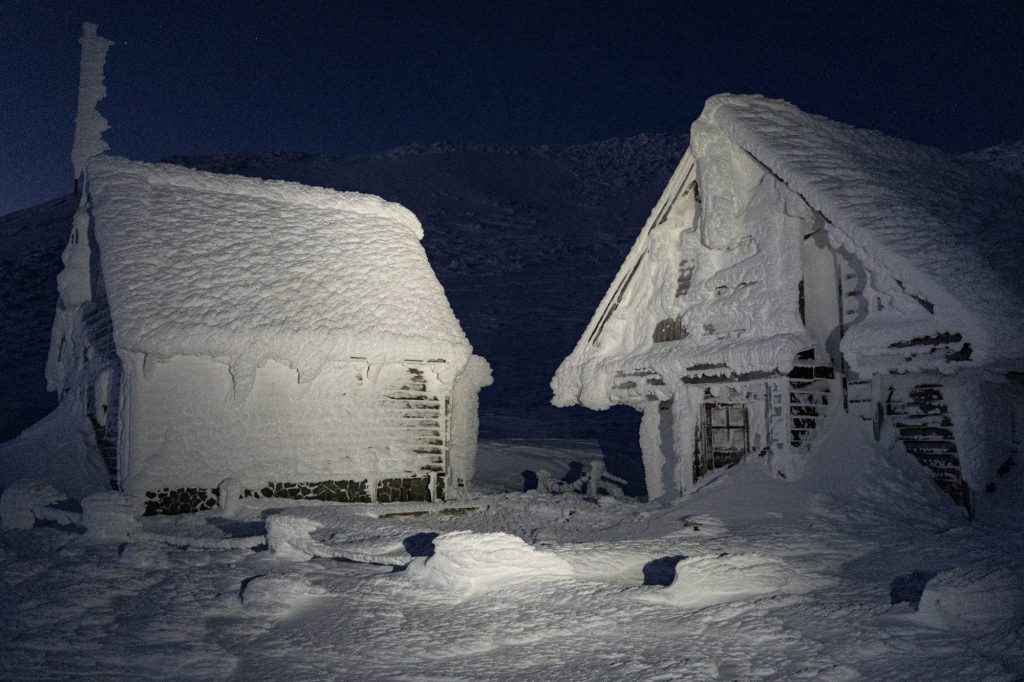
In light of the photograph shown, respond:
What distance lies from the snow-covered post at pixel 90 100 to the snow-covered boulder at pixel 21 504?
437 inches

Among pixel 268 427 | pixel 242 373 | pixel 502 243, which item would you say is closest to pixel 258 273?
pixel 242 373

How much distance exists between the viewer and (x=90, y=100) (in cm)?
2027

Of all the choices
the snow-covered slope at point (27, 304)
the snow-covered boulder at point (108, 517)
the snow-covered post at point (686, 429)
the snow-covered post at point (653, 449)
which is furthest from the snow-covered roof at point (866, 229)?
the snow-covered slope at point (27, 304)

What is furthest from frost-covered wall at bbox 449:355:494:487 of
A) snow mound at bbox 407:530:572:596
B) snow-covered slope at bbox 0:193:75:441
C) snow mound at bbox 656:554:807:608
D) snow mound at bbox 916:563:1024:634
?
snow-covered slope at bbox 0:193:75:441

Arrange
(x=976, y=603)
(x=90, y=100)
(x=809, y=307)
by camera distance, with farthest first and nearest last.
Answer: (x=90, y=100) → (x=809, y=307) → (x=976, y=603)

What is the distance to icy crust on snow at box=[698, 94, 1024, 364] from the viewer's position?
884cm

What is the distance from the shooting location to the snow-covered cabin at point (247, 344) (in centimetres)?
1221

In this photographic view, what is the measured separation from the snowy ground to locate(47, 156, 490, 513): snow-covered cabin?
2252 mm

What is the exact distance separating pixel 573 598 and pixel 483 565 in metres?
0.83

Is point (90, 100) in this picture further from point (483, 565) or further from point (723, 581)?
point (723, 581)

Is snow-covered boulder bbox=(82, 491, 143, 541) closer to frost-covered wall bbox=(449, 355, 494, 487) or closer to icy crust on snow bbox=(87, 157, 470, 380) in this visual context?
icy crust on snow bbox=(87, 157, 470, 380)

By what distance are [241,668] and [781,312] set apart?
28.3 ft

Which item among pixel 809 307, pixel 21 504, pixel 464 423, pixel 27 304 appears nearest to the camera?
pixel 21 504

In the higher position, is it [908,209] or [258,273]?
[908,209]
